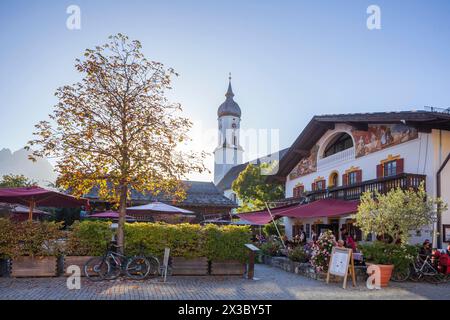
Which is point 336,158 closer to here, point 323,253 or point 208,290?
point 323,253

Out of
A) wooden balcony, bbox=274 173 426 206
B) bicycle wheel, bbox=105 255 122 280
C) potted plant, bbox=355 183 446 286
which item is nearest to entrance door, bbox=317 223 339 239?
wooden balcony, bbox=274 173 426 206

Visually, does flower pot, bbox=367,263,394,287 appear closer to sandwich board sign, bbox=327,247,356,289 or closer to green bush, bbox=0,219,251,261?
sandwich board sign, bbox=327,247,356,289

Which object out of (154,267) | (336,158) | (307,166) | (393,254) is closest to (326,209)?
(393,254)

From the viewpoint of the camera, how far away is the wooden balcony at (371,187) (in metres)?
15.4

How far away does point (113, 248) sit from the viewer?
11.4 m

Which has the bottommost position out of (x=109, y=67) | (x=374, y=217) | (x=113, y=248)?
(x=113, y=248)

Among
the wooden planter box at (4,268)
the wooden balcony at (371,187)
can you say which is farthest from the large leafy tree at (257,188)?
the wooden planter box at (4,268)

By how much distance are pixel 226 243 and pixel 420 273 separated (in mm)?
5753

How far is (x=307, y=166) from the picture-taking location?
85.4 ft

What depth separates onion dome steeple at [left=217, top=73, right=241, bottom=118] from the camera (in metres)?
75.1
